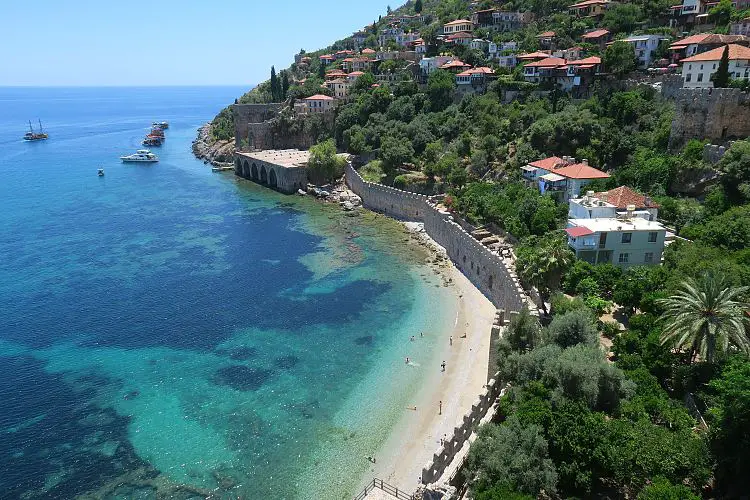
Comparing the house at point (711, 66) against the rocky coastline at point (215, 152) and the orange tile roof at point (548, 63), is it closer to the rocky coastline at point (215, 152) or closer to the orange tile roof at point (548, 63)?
the orange tile roof at point (548, 63)

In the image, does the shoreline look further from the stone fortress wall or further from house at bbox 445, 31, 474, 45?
house at bbox 445, 31, 474, 45

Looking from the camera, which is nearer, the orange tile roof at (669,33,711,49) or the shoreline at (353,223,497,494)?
the shoreline at (353,223,497,494)

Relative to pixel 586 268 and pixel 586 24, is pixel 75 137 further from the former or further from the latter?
pixel 586 268

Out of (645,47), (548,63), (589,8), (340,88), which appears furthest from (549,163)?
(340,88)

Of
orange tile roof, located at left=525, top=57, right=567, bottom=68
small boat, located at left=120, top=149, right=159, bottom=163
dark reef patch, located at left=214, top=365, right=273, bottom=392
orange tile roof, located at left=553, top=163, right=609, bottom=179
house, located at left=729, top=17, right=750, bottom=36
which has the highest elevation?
house, located at left=729, top=17, right=750, bottom=36

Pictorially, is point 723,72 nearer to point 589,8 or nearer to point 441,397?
point 441,397

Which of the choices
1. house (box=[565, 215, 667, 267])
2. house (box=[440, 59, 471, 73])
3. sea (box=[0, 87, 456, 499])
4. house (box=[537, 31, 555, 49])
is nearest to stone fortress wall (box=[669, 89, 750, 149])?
house (box=[565, 215, 667, 267])

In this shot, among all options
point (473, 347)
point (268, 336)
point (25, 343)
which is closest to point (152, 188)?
point (25, 343)
